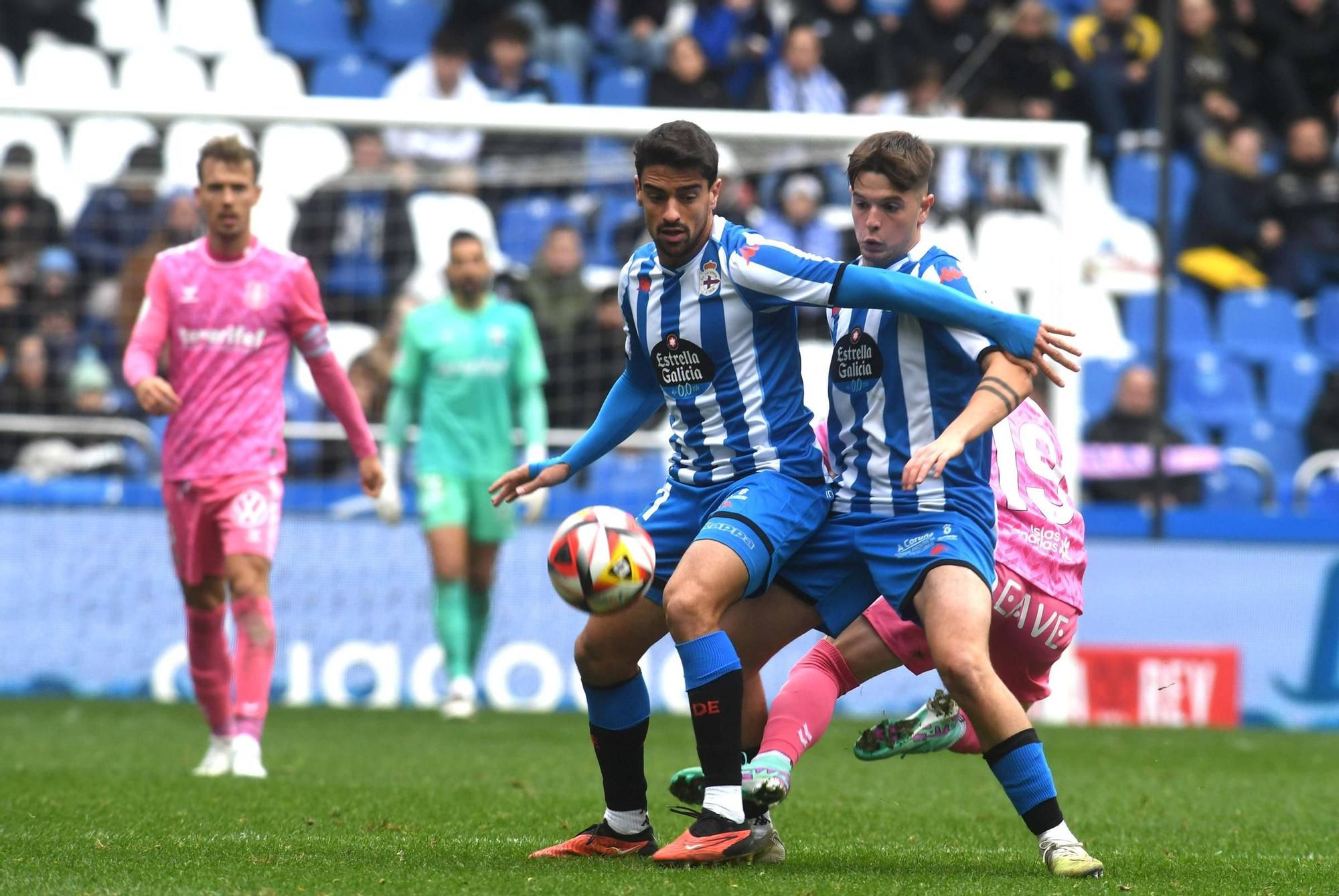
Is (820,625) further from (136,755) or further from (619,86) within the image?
(619,86)

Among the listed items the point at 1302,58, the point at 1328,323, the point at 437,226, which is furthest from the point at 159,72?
the point at 1302,58

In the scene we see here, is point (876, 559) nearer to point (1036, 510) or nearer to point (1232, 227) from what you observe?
point (1036, 510)

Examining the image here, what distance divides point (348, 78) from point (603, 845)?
11.8m

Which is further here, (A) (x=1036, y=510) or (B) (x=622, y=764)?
(A) (x=1036, y=510)

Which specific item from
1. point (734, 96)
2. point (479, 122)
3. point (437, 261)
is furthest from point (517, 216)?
point (734, 96)

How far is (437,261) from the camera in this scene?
1269cm

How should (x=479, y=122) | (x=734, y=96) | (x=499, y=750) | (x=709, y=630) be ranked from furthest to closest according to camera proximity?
(x=734, y=96), (x=479, y=122), (x=499, y=750), (x=709, y=630)

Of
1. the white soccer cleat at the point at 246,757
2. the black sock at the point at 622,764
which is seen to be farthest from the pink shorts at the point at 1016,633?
the white soccer cleat at the point at 246,757

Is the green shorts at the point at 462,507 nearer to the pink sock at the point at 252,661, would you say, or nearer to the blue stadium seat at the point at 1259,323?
the pink sock at the point at 252,661

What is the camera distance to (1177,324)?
15.6 metres

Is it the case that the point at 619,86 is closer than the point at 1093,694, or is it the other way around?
the point at 1093,694

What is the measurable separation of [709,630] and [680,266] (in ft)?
3.38

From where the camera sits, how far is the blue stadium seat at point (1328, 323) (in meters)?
16.0

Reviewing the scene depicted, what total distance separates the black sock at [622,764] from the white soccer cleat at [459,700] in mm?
5078
